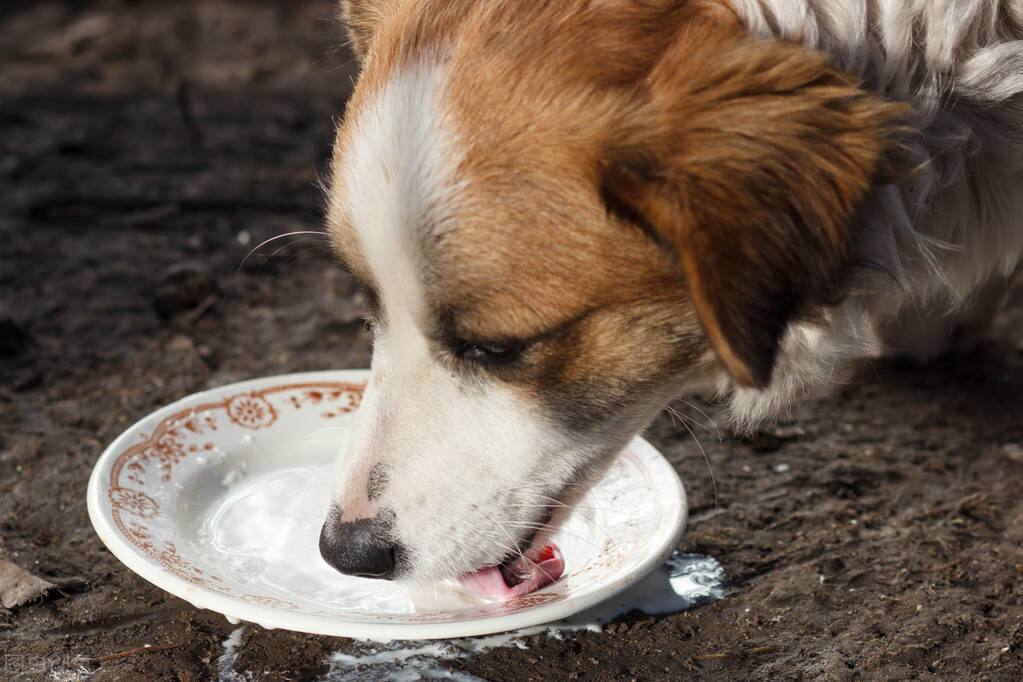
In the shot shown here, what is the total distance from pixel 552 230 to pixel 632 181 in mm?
166

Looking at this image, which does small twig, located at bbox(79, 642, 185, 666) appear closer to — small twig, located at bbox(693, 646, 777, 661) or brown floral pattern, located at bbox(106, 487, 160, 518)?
brown floral pattern, located at bbox(106, 487, 160, 518)

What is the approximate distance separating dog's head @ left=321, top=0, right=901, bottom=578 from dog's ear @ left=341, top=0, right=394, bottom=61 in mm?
243

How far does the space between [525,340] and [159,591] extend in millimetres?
1016

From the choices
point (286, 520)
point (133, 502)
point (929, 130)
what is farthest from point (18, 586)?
point (929, 130)

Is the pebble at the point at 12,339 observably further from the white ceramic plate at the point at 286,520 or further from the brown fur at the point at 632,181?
the brown fur at the point at 632,181

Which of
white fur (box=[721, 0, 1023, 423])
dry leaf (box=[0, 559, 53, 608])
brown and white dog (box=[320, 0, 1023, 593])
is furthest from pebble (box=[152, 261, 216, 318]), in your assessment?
white fur (box=[721, 0, 1023, 423])

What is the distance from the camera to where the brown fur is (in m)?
2.04

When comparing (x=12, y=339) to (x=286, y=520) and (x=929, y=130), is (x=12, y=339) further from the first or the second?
(x=929, y=130)

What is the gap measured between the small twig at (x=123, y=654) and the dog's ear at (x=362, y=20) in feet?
4.11

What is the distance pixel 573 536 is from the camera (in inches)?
104

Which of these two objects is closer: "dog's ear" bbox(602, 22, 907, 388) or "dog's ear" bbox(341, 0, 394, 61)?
"dog's ear" bbox(602, 22, 907, 388)

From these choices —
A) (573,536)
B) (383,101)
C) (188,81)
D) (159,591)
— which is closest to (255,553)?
(159,591)

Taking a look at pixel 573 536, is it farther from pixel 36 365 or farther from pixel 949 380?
pixel 36 365

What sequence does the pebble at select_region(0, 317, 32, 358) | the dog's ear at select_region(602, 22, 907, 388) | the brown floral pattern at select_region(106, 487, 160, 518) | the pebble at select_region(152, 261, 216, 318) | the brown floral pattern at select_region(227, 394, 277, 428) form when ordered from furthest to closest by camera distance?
the pebble at select_region(152, 261, 216, 318) < the pebble at select_region(0, 317, 32, 358) < the brown floral pattern at select_region(227, 394, 277, 428) < the brown floral pattern at select_region(106, 487, 160, 518) < the dog's ear at select_region(602, 22, 907, 388)
